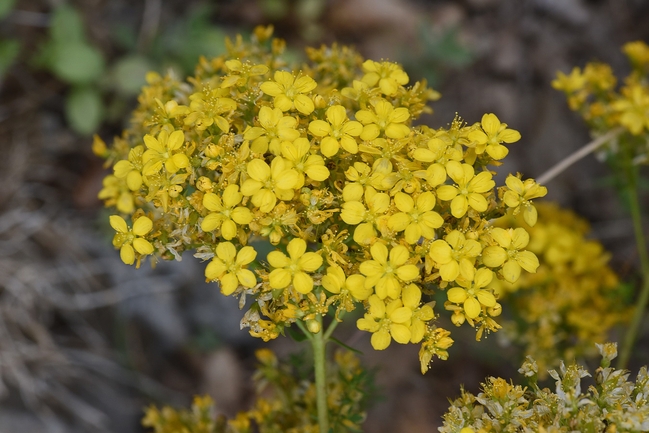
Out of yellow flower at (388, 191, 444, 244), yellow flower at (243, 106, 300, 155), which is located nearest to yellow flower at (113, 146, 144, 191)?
yellow flower at (243, 106, 300, 155)

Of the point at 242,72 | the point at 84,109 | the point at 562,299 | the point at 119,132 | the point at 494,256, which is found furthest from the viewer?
Result: the point at 119,132

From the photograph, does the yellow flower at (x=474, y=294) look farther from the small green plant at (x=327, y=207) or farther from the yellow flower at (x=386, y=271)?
the yellow flower at (x=386, y=271)

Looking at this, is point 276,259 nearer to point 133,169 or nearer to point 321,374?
point 321,374

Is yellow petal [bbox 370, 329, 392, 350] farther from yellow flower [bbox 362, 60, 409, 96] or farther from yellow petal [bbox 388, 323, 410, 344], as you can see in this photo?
yellow flower [bbox 362, 60, 409, 96]

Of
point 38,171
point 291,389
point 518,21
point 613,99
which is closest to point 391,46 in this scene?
point 518,21

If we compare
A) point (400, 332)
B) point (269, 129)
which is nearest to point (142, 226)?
point (269, 129)

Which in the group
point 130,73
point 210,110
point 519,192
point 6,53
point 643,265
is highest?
point 130,73

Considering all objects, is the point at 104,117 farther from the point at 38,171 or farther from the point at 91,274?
the point at 91,274
